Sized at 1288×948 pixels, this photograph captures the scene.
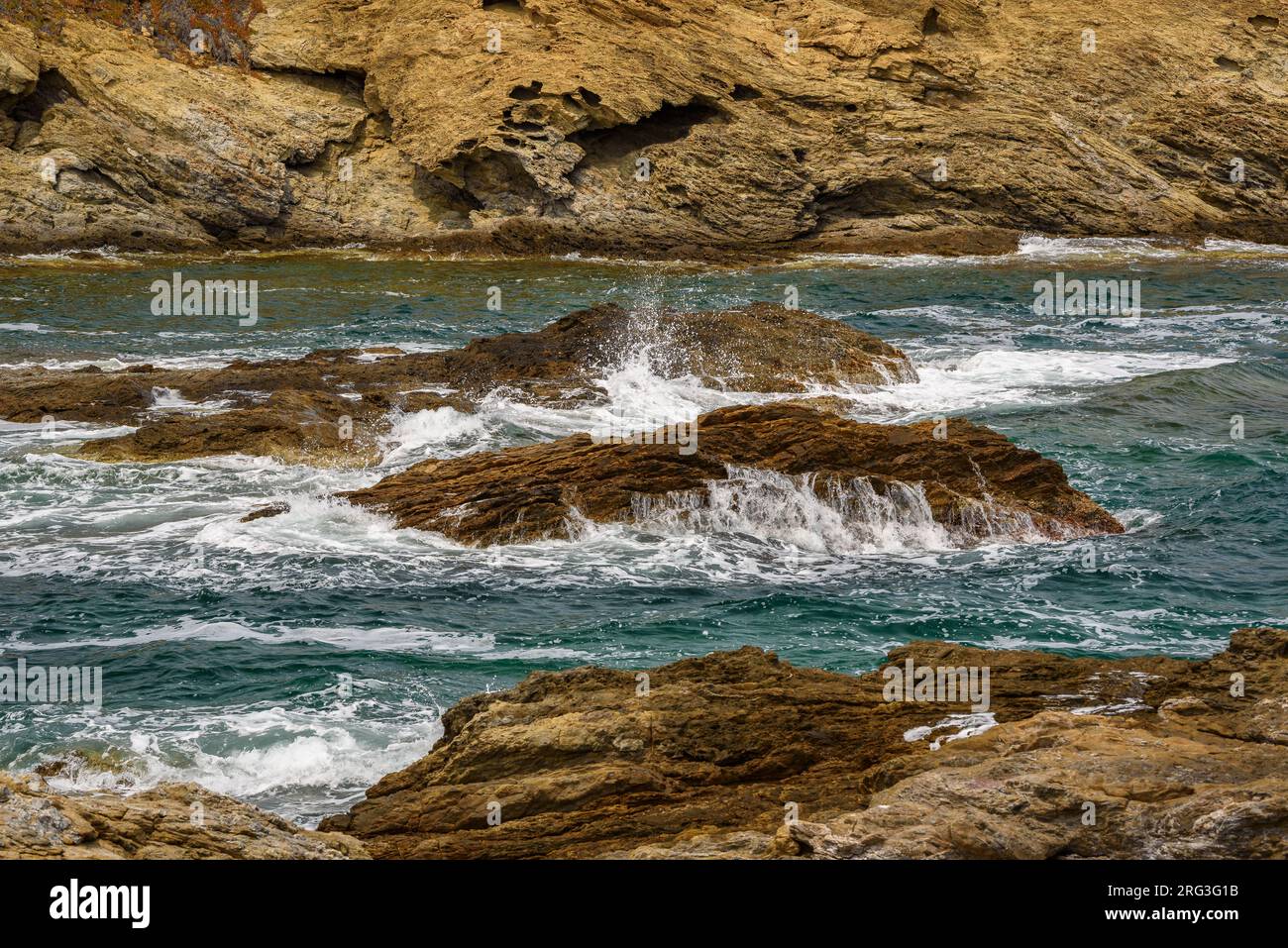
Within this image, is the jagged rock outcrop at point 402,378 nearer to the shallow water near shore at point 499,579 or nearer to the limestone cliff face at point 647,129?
the shallow water near shore at point 499,579

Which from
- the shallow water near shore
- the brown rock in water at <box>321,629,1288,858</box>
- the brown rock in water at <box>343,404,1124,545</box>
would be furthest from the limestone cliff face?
the brown rock in water at <box>321,629,1288,858</box>

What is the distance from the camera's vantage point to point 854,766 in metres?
7.05

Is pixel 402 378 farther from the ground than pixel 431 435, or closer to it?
farther from the ground

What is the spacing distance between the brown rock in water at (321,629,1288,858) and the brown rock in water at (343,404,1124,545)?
4669mm

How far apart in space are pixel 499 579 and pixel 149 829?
6.35 m

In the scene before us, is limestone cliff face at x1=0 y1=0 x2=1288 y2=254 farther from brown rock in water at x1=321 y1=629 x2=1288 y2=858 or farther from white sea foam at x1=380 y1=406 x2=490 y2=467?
brown rock in water at x1=321 y1=629 x2=1288 y2=858

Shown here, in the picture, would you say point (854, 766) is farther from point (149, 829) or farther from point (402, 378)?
point (402, 378)

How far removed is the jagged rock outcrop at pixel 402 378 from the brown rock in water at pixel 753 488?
2.37m

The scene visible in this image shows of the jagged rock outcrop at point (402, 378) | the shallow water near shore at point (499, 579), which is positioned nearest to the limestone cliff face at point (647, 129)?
the shallow water near shore at point (499, 579)

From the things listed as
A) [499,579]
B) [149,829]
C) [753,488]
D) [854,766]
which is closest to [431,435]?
[753,488]

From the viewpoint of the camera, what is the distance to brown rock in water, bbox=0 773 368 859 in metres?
5.21

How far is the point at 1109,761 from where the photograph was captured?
5.99 metres

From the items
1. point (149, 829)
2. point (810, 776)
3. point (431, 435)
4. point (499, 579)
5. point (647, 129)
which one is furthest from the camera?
point (647, 129)

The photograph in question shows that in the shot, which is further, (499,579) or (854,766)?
(499,579)
